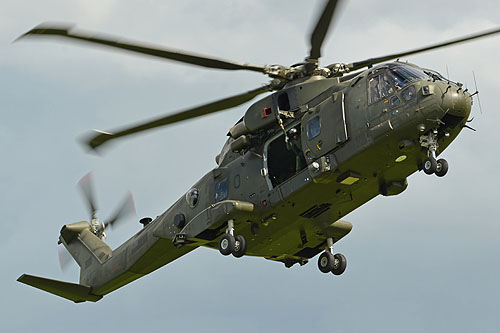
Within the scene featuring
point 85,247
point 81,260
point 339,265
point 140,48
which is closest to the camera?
point 140,48

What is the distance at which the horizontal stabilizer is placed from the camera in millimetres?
27344

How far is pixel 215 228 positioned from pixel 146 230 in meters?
3.71

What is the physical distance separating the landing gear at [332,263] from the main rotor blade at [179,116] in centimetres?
523

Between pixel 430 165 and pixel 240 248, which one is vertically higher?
pixel 430 165

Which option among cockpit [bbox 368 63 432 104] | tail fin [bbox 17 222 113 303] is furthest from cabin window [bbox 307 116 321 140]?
tail fin [bbox 17 222 113 303]

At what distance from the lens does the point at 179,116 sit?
22547mm

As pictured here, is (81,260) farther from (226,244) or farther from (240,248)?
(240,248)

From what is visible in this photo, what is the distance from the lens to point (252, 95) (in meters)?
23.2

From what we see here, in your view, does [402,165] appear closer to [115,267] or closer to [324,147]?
[324,147]

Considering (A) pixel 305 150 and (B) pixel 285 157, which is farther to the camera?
(B) pixel 285 157

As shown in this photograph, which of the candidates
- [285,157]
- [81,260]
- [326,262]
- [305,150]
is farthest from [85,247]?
[305,150]

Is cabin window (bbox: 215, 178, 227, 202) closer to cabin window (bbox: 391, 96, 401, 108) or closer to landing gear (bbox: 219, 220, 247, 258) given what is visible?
landing gear (bbox: 219, 220, 247, 258)

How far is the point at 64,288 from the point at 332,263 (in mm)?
8861

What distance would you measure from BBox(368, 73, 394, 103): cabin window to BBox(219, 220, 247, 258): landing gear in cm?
516
